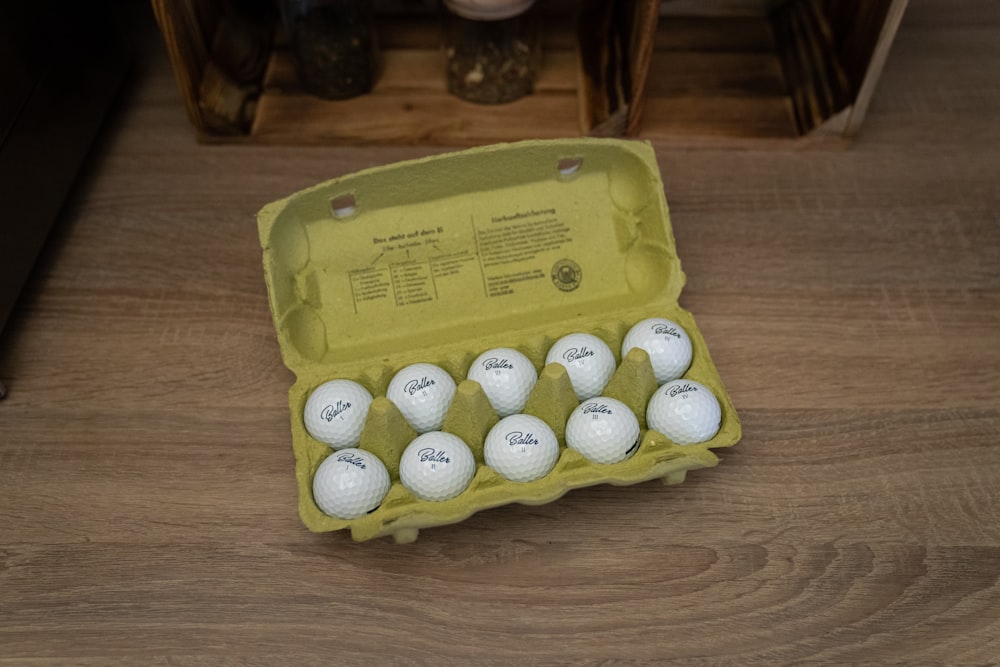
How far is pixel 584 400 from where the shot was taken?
0.98 meters

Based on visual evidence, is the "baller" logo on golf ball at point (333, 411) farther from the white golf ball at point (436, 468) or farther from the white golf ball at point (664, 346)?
the white golf ball at point (664, 346)

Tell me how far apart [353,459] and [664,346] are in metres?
0.37

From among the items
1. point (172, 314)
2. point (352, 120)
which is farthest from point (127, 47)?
point (172, 314)

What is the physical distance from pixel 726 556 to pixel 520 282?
1.32ft

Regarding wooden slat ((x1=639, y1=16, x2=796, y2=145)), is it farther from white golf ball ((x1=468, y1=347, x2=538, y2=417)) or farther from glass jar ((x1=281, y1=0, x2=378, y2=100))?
white golf ball ((x1=468, y1=347, x2=538, y2=417))

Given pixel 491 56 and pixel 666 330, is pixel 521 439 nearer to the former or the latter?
pixel 666 330

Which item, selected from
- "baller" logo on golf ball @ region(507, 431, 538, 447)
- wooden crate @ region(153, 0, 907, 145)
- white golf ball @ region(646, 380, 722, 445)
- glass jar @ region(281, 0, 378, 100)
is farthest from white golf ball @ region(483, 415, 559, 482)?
glass jar @ region(281, 0, 378, 100)

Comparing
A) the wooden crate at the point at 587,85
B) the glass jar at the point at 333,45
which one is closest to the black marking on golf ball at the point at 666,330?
the wooden crate at the point at 587,85

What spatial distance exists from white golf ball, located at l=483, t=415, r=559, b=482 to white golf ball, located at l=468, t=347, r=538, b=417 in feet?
0.15

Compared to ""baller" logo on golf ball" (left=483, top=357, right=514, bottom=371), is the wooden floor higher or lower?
lower

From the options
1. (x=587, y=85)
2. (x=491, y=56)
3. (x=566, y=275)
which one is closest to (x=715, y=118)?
(x=587, y=85)

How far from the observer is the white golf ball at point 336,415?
3.04ft

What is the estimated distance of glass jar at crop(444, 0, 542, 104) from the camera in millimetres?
1354

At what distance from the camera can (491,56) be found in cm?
138
